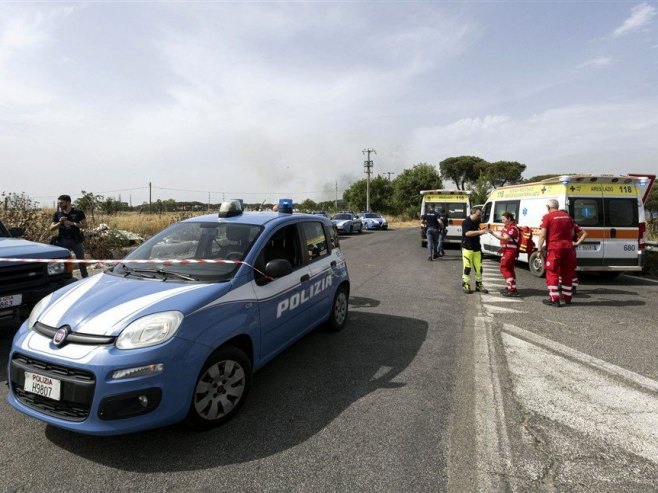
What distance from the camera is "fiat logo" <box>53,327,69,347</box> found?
104 inches

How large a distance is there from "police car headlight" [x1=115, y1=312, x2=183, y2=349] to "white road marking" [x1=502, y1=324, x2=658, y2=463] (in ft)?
9.59

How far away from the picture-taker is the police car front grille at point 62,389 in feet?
8.24

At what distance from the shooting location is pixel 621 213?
8750 millimetres

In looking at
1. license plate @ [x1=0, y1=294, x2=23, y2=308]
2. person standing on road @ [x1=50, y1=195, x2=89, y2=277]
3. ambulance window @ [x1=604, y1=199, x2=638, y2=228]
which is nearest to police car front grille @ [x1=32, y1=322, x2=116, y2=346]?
license plate @ [x1=0, y1=294, x2=23, y2=308]

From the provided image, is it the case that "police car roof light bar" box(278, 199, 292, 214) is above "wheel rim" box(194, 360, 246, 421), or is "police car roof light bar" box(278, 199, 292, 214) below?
above

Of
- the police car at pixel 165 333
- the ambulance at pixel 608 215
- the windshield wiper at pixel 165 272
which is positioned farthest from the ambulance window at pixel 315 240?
the ambulance at pixel 608 215

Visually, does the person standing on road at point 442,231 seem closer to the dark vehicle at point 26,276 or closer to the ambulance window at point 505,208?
the ambulance window at point 505,208

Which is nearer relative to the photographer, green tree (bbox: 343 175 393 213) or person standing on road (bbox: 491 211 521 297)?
person standing on road (bbox: 491 211 521 297)

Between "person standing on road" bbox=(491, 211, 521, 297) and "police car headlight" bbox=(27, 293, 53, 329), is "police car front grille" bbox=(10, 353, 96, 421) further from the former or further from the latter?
"person standing on road" bbox=(491, 211, 521, 297)

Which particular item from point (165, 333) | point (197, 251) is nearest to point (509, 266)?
point (197, 251)

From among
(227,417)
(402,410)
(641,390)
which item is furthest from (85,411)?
(641,390)

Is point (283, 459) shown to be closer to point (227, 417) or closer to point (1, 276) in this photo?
point (227, 417)

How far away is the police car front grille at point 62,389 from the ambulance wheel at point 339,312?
2.96 meters

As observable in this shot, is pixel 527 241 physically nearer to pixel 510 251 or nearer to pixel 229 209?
pixel 510 251
